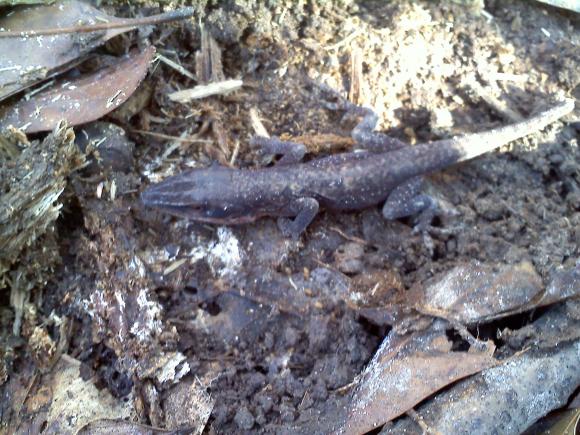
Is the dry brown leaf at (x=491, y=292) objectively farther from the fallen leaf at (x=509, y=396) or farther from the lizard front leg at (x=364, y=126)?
the lizard front leg at (x=364, y=126)

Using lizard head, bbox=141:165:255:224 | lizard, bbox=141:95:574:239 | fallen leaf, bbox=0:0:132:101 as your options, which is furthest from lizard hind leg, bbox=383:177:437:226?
fallen leaf, bbox=0:0:132:101

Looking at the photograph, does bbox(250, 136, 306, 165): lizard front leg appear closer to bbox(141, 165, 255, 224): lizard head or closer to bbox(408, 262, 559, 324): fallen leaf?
bbox(141, 165, 255, 224): lizard head

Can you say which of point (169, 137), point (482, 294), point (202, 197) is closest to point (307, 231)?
point (202, 197)

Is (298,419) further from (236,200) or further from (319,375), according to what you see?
(236,200)

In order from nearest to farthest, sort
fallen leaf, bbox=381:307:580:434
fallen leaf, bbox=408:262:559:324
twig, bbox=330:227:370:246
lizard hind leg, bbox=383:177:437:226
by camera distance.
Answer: fallen leaf, bbox=381:307:580:434 → fallen leaf, bbox=408:262:559:324 → twig, bbox=330:227:370:246 → lizard hind leg, bbox=383:177:437:226

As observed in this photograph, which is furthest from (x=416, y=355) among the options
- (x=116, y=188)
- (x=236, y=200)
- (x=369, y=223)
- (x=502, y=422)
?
(x=116, y=188)

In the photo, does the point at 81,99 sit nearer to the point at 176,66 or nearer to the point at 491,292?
the point at 176,66
